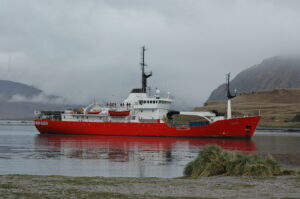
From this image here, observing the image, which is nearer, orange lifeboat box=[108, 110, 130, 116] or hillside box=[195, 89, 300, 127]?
orange lifeboat box=[108, 110, 130, 116]

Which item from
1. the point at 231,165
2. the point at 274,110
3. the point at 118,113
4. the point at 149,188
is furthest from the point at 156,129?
the point at 274,110

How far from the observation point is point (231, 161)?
17516 millimetres

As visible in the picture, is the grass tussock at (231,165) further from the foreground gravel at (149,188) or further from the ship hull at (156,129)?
the ship hull at (156,129)

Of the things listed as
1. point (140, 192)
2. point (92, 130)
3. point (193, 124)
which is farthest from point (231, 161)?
point (92, 130)

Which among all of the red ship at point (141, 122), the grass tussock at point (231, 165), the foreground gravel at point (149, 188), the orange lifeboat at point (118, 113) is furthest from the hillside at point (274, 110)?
the foreground gravel at point (149, 188)

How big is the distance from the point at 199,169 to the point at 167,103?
40.7 metres

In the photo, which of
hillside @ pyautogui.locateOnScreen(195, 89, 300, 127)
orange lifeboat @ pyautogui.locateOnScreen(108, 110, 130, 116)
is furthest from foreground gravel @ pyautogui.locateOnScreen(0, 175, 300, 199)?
hillside @ pyautogui.locateOnScreen(195, 89, 300, 127)

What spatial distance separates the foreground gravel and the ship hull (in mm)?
38000

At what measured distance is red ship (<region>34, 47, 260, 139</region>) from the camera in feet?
174

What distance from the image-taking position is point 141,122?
5619 centimetres

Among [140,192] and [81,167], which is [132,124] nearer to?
[81,167]

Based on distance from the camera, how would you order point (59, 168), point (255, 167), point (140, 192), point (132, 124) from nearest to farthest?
point (140, 192) < point (255, 167) < point (59, 168) < point (132, 124)

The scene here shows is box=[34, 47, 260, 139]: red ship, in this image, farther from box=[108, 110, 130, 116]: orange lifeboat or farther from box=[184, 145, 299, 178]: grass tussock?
box=[184, 145, 299, 178]: grass tussock

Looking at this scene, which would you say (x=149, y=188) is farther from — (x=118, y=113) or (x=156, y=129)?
(x=118, y=113)
